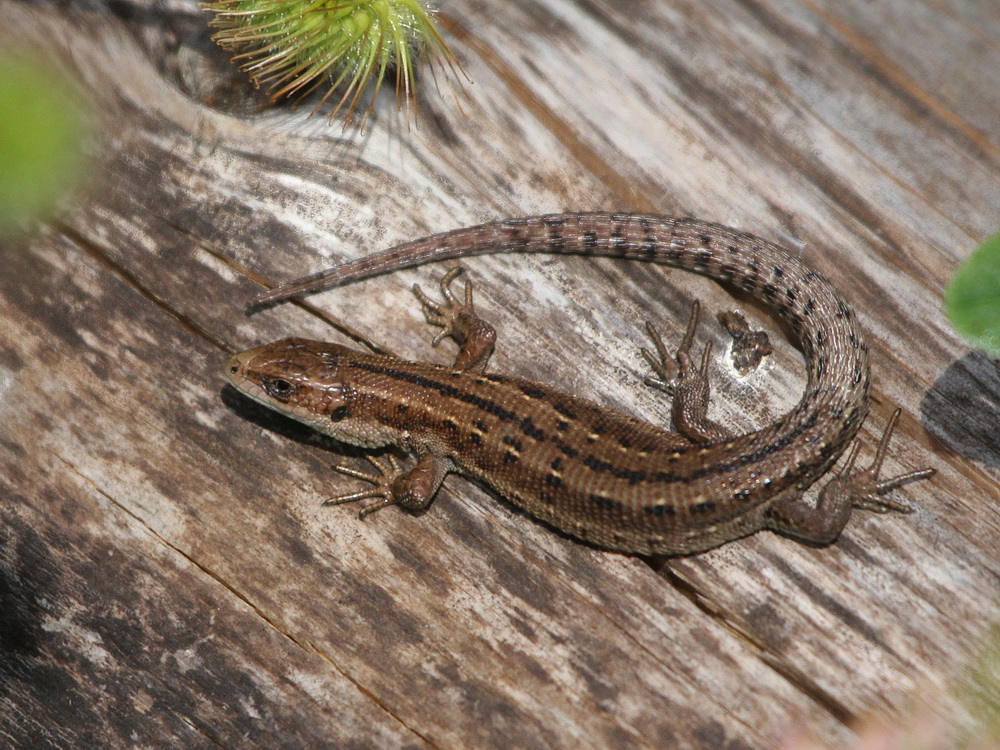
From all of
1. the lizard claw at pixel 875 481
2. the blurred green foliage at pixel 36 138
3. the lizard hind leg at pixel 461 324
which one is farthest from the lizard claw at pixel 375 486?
the lizard claw at pixel 875 481

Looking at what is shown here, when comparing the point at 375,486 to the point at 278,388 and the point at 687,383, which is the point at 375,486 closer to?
the point at 278,388

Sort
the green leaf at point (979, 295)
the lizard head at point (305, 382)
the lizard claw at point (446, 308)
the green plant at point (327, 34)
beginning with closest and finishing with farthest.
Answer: the green leaf at point (979, 295), the green plant at point (327, 34), the lizard head at point (305, 382), the lizard claw at point (446, 308)

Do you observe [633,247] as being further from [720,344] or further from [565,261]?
[720,344]

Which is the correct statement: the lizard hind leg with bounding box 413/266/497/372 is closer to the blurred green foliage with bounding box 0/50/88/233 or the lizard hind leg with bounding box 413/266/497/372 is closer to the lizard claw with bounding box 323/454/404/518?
the lizard claw with bounding box 323/454/404/518

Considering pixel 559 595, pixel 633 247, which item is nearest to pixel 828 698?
pixel 559 595

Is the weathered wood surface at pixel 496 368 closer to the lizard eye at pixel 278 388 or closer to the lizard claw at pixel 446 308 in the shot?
the lizard claw at pixel 446 308

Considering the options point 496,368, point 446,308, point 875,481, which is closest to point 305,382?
point 446,308
